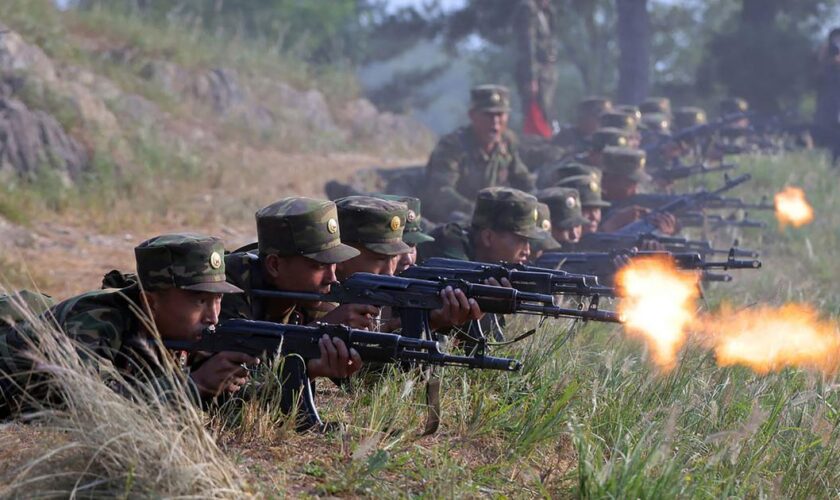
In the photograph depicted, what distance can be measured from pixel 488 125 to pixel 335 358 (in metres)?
8.74

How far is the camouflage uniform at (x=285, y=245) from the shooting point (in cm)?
563

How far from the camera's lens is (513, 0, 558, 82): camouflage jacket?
75.0 feet

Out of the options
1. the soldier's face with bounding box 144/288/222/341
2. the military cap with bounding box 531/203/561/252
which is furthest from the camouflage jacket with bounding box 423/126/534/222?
the soldier's face with bounding box 144/288/222/341

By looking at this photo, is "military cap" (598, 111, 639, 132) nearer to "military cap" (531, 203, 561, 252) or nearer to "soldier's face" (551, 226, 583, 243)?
"soldier's face" (551, 226, 583, 243)

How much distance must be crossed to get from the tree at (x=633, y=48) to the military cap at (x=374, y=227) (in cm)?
2027

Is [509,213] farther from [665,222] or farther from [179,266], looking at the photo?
[665,222]

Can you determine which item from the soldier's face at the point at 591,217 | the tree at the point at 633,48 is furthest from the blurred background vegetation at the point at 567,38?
the soldier's face at the point at 591,217

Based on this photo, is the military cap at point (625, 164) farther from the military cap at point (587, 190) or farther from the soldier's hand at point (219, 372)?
the soldier's hand at point (219, 372)

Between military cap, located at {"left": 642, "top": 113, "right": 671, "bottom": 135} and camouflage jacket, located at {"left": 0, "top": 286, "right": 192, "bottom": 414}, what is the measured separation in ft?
50.1

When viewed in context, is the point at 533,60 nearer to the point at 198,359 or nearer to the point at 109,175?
the point at 109,175

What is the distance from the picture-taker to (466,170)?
1302 centimetres

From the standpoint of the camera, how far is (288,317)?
5809mm

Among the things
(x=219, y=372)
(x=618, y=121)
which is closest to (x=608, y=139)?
(x=618, y=121)

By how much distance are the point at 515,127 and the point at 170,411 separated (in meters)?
28.4
